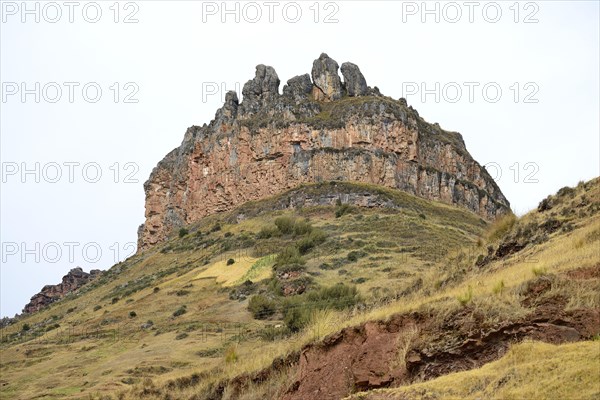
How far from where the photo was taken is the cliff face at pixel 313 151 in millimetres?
96562

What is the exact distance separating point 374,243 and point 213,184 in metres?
45.6

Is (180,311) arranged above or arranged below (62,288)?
below

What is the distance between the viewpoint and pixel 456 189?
338 feet

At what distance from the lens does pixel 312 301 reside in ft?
153

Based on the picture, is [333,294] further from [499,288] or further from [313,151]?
[313,151]

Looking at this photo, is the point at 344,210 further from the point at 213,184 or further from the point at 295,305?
the point at 295,305

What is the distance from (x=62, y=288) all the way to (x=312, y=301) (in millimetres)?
84582

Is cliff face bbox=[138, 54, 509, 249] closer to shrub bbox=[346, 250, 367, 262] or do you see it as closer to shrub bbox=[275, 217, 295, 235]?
shrub bbox=[275, 217, 295, 235]

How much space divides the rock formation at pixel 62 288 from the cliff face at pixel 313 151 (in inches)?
505

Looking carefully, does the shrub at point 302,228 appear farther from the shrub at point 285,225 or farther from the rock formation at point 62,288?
the rock formation at point 62,288

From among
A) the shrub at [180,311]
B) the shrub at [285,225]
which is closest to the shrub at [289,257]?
the shrub at [180,311]

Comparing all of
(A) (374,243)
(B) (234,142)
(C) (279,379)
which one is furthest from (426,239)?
(C) (279,379)

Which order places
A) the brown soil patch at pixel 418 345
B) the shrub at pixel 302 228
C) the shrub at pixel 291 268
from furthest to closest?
the shrub at pixel 302 228 < the shrub at pixel 291 268 < the brown soil patch at pixel 418 345

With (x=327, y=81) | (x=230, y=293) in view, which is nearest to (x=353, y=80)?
(x=327, y=81)
